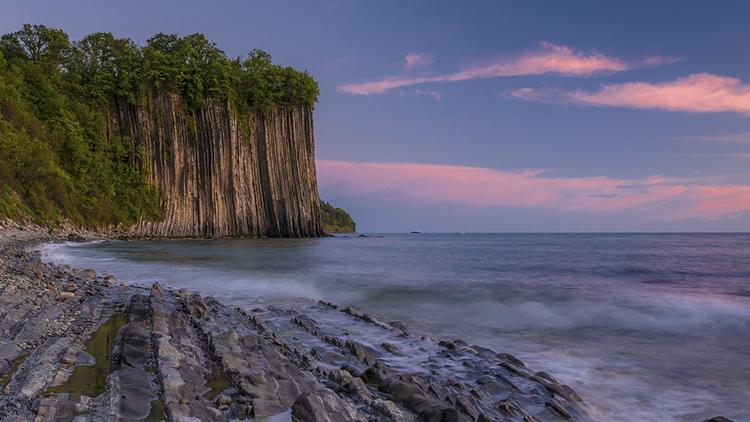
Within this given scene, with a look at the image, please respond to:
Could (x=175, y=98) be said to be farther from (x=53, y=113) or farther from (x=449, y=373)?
(x=449, y=373)

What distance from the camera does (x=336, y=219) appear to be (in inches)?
4692

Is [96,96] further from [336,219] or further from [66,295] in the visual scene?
[336,219]

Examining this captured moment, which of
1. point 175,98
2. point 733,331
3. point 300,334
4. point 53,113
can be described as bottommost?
point 733,331

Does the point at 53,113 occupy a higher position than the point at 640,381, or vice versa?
the point at 53,113

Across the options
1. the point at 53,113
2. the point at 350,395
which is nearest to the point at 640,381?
the point at 350,395

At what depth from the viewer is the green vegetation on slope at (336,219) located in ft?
381

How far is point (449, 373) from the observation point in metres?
5.45

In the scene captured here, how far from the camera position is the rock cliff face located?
45.5 meters

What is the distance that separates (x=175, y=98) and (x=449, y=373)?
47.9 meters

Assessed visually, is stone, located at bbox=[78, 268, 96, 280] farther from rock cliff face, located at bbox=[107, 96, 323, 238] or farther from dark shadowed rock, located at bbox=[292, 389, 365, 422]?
rock cliff face, located at bbox=[107, 96, 323, 238]

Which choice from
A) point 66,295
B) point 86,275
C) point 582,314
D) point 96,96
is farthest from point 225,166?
point 582,314

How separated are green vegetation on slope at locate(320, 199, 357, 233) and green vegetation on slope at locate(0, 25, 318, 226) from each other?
63367mm

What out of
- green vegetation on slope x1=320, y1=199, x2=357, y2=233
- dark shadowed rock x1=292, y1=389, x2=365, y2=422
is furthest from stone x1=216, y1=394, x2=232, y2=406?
green vegetation on slope x1=320, y1=199, x2=357, y2=233

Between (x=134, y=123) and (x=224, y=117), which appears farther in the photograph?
(x=224, y=117)
